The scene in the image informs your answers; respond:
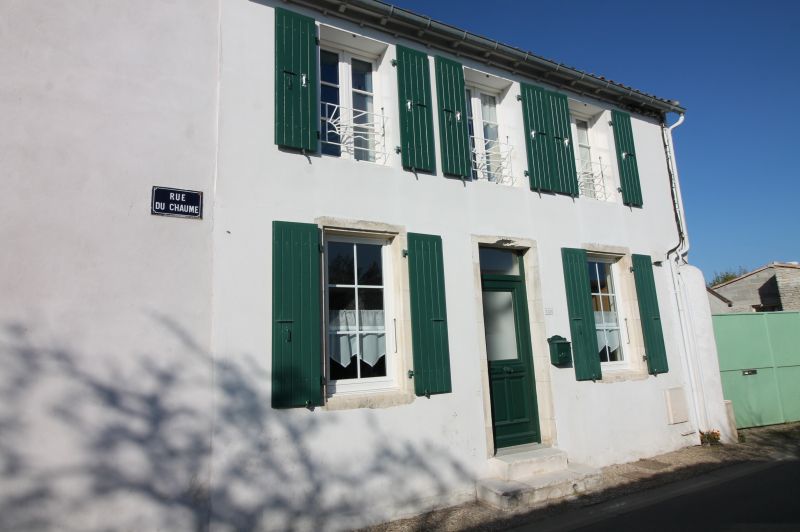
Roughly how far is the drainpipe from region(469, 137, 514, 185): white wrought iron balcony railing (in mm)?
3251

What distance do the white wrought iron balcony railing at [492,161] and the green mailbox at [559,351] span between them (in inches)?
83.8

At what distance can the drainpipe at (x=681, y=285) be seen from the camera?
720 centimetres

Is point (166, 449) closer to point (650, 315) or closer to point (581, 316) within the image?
point (581, 316)

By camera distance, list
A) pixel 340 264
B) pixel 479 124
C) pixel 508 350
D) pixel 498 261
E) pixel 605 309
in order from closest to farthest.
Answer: pixel 340 264, pixel 508 350, pixel 498 261, pixel 479 124, pixel 605 309

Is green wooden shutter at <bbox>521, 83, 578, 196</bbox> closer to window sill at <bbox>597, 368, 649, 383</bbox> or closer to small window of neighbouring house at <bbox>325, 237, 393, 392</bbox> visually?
window sill at <bbox>597, 368, 649, 383</bbox>

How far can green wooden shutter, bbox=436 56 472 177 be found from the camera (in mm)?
5758

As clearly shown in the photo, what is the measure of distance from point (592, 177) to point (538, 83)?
5.53 ft

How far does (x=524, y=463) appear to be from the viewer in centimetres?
513

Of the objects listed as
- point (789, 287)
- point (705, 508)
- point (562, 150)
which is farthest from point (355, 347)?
point (789, 287)

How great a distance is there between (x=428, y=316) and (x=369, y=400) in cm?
110

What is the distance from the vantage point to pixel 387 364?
504 centimetres

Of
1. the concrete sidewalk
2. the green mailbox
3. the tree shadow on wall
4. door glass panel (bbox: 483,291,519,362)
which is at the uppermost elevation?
door glass panel (bbox: 483,291,519,362)

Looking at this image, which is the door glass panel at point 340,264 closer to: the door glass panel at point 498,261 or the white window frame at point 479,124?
the door glass panel at point 498,261

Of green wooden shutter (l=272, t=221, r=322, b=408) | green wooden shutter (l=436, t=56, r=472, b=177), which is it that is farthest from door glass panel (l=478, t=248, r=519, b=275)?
green wooden shutter (l=272, t=221, r=322, b=408)
